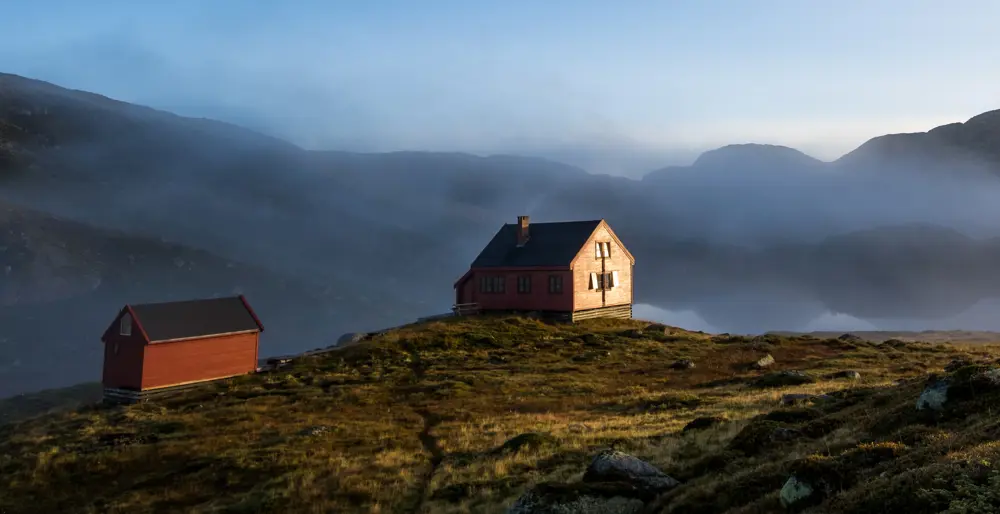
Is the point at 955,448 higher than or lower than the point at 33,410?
higher

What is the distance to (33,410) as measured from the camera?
2657 inches

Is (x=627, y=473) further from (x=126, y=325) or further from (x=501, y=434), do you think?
Result: (x=126, y=325)

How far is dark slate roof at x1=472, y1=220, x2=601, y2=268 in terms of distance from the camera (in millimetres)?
60372

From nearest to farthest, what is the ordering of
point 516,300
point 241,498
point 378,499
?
point 378,499, point 241,498, point 516,300

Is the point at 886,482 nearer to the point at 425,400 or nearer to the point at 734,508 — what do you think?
the point at 734,508

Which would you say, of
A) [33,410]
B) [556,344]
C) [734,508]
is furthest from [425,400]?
[33,410]

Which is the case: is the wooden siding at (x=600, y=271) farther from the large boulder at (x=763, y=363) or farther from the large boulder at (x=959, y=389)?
the large boulder at (x=959, y=389)

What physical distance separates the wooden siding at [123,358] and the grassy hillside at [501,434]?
285 cm

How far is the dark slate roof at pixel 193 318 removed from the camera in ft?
131

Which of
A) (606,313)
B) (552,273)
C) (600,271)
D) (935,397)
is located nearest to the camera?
(935,397)

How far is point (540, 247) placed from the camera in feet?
207

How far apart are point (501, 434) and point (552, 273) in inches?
1387

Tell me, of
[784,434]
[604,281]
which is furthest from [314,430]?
[604,281]

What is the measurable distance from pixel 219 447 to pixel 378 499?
1253 cm
